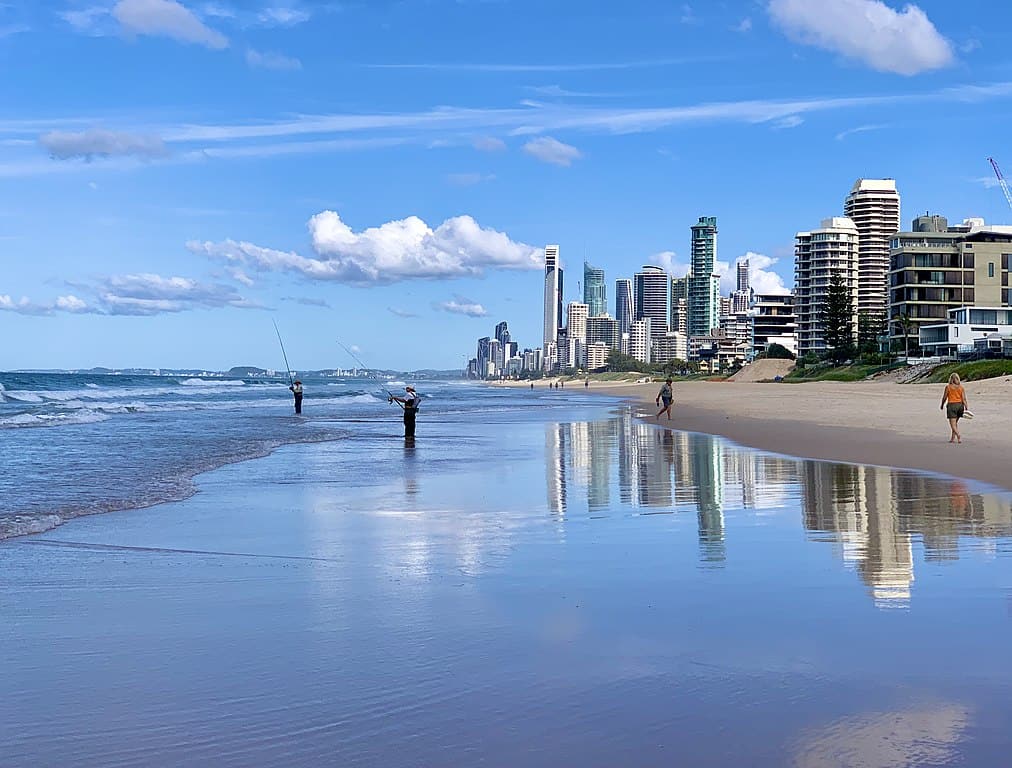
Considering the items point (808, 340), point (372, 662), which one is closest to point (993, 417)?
point (372, 662)

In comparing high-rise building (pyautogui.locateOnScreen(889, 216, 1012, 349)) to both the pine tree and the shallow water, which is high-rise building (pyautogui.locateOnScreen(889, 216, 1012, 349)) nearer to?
the pine tree

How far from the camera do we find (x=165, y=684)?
5301 mm

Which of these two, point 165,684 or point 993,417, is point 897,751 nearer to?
point 165,684

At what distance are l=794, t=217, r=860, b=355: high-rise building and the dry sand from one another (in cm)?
9956

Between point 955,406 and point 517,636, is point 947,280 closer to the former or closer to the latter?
point 955,406

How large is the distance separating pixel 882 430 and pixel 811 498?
1495 cm

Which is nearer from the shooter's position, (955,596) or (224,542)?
(955,596)

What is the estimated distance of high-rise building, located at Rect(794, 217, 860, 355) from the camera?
145375 millimetres

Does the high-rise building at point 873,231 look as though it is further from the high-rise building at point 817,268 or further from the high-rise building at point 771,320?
the high-rise building at point 771,320

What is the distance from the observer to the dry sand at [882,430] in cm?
1806

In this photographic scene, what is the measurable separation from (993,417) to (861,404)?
44.1ft

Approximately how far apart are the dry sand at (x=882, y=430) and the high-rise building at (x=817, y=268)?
99.6m

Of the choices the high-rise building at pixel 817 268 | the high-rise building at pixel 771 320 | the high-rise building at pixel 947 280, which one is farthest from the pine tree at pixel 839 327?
the high-rise building at pixel 771 320

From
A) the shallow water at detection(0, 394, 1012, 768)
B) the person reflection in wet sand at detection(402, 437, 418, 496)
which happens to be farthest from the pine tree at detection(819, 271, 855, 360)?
the shallow water at detection(0, 394, 1012, 768)
